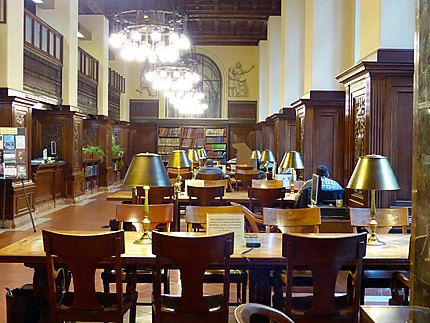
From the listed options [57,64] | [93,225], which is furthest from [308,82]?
[57,64]

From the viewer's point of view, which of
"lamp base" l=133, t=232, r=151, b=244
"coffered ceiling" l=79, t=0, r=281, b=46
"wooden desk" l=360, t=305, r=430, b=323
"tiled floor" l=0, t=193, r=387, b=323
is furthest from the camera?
"coffered ceiling" l=79, t=0, r=281, b=46

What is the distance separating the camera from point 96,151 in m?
14.4

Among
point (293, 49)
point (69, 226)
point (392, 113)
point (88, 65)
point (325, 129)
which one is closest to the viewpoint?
point (392, 113)

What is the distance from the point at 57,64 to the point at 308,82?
5.98 meters

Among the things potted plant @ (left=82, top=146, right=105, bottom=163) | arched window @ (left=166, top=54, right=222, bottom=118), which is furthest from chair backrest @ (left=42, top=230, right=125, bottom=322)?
arched window @ (left=166, top=54, right=222, bottom=118)

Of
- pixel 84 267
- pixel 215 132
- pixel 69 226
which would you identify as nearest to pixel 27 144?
pixel 69 226

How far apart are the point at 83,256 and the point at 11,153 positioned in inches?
221

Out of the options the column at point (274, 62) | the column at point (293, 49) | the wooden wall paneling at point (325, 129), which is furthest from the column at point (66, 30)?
the wooden wall paneling at point (325, 129)

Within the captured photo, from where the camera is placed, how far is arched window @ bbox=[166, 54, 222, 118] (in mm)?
19641

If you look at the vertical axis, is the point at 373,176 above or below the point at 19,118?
below

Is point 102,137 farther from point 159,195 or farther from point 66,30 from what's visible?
point 159,195

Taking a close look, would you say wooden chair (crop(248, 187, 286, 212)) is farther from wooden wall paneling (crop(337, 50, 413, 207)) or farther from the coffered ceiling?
the coffered ceiling

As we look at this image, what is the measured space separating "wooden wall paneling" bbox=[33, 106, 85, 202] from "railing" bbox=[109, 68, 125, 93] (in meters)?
5.33

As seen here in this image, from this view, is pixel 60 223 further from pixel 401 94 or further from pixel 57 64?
pixel 401 94
